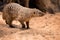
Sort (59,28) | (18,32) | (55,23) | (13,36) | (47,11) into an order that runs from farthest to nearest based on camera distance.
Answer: (47,11) < (55,23) < (59,28) < (18,32) < (13,36)

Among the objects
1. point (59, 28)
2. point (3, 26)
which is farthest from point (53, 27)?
point (3, 26)

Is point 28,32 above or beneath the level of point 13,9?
beneath

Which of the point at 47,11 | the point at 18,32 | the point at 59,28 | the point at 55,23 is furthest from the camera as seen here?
the point at 47,11

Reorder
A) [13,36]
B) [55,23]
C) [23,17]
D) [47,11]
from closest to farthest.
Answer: [13,36], [23,17], [55,23], [47,11]

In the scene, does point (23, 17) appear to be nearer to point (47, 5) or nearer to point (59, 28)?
point (59, 28)

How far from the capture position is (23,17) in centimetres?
545

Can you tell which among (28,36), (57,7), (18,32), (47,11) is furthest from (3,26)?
(57,7)

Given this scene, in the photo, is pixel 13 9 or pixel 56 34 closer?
pixel 56 34

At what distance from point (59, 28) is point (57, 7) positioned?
3.28m

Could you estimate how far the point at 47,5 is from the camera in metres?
8.90

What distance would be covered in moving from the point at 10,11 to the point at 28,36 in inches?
50.7

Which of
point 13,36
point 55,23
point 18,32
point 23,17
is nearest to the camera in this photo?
point 13,36

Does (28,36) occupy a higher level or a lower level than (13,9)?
lower

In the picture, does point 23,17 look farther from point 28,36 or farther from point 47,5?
point 47,5
